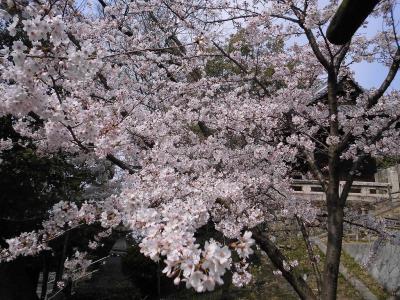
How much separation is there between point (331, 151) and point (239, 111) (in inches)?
72.1

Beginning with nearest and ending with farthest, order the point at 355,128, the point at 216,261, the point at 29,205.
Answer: the point at 216,261
the point at 355,128
the point at 29,205

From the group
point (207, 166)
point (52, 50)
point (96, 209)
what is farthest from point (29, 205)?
point (52, 50)

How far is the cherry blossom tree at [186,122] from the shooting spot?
3.00m

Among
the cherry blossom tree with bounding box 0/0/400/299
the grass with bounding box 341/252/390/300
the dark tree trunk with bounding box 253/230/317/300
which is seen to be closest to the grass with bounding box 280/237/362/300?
the grass with bounding box 341/252/390/300

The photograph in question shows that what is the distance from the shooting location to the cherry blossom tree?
2996 mm

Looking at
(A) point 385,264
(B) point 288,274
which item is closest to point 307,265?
(A) point 385,264

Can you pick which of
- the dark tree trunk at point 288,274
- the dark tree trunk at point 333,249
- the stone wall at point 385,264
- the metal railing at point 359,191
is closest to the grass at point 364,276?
the stone wall at point 385,264

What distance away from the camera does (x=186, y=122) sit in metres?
7.81

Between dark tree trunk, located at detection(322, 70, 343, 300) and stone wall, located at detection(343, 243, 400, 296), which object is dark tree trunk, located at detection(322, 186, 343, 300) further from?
stone wall, located at detection(343, 243, 400, 296)

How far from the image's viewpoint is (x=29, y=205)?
8.54 m

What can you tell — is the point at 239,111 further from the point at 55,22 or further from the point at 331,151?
the point at 55,22

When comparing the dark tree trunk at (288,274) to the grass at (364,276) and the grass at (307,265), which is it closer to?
the grass at (307,265)

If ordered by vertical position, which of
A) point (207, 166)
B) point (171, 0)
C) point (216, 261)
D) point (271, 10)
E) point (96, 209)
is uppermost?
point (171, 0)

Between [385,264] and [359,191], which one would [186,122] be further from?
[359,191]
